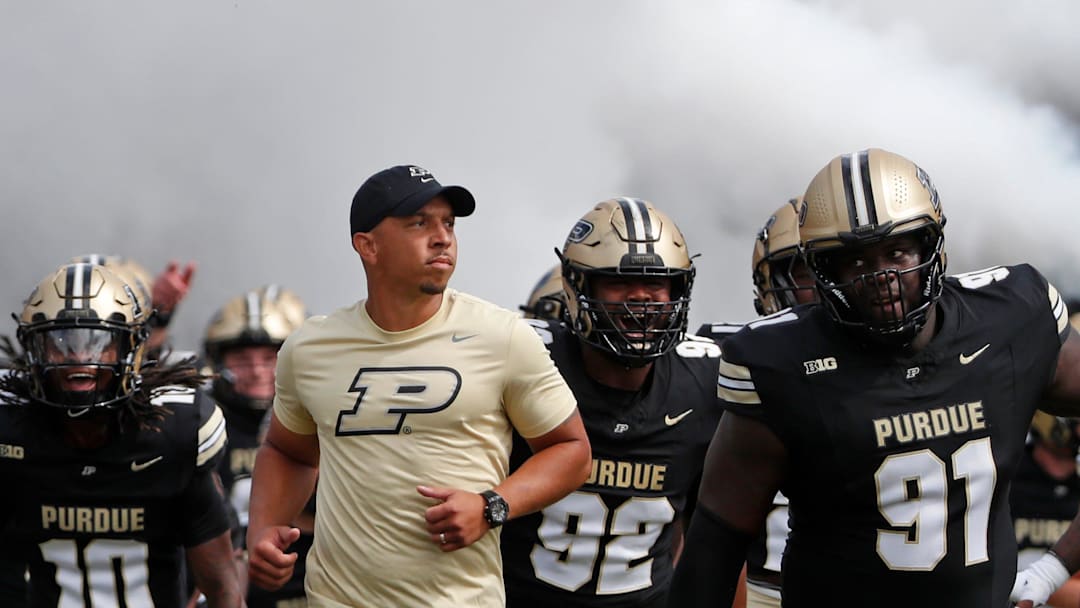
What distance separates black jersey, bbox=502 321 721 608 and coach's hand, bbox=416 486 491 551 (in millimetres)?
909

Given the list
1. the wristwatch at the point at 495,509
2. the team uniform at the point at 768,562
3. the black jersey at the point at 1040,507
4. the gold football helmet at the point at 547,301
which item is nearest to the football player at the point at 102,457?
the wristwatch at the point at 495,509

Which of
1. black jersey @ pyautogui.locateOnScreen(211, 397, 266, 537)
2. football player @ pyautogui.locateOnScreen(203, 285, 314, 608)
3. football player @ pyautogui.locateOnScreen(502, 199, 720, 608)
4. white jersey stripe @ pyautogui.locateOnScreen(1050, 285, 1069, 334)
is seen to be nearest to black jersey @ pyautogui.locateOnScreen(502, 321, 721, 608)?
football player @ pyautogui.locateOnScreen(502, 199, 720, 608)

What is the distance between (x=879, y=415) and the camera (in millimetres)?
2992

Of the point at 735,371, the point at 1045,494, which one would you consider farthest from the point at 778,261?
the point at 735,371

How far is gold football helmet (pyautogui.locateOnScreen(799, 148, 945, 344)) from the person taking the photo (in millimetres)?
2979

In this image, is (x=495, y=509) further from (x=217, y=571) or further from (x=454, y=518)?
(x=217, y=571)

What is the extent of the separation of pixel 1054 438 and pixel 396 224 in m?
3.48

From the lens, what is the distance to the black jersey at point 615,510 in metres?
4.22

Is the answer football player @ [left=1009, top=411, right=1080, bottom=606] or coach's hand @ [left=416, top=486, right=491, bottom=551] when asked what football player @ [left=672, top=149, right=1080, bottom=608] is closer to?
coach's hand @ [left=416, top=486, right=491, bottom=551]

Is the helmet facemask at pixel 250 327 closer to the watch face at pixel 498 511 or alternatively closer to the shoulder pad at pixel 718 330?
the shoulder pad at pixel 718 330

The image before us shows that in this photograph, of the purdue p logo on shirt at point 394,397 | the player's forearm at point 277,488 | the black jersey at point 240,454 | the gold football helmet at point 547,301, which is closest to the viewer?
the purdue p logo on shirt at point 394,397

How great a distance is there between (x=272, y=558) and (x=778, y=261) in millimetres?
2658

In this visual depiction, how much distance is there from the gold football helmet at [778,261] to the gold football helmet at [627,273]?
2.50ft

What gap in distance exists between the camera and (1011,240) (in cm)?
930
